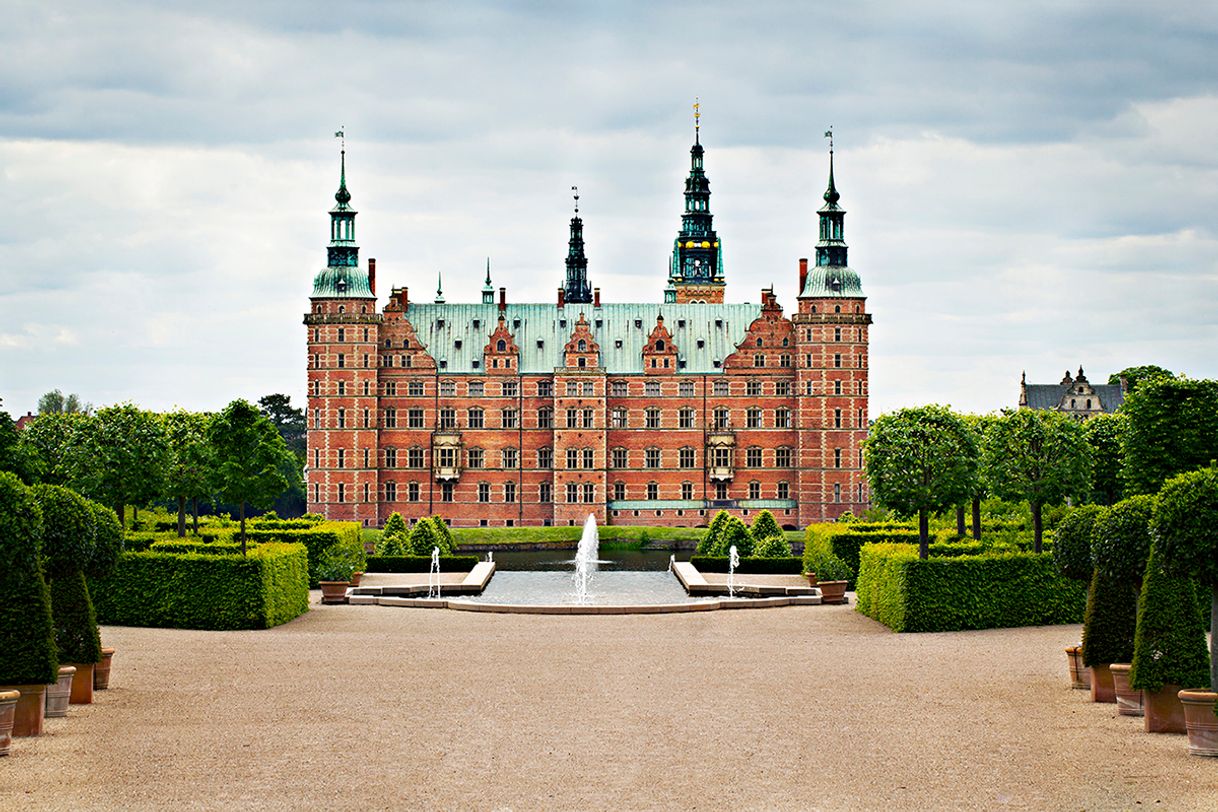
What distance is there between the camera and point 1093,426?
143ft

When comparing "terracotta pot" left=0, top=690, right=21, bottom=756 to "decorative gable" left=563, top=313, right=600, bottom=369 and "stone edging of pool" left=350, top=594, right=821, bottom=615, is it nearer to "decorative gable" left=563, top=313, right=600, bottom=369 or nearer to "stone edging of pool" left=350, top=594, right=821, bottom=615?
"stone edging of pool" left=350, top=594, right=821, bottom=615

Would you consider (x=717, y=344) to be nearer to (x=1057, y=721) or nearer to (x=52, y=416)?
(x=52, y=416)

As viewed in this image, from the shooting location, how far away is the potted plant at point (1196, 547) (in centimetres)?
1644

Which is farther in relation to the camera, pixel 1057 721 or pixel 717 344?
pixel 717 344

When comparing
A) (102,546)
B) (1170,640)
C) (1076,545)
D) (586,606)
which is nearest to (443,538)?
(586,606)

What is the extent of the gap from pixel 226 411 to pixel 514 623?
12.5 m

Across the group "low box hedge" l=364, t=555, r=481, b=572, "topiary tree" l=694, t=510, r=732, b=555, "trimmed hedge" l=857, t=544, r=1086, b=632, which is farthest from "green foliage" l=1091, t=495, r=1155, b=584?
"low box hedge" l=364, t=555, r=481, b=572

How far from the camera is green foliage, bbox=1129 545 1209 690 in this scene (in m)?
17.6

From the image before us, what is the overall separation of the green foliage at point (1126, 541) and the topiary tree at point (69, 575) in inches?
470

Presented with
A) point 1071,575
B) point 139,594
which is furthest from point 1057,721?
point 139,594

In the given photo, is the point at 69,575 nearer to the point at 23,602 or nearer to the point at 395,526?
the point at 23,602

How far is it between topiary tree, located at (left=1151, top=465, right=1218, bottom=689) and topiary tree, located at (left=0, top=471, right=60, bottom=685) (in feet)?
38.2

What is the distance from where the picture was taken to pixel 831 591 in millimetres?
37781

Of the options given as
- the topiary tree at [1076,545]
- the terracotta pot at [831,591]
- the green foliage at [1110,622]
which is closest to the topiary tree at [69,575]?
the green foliage at [1110,622]
